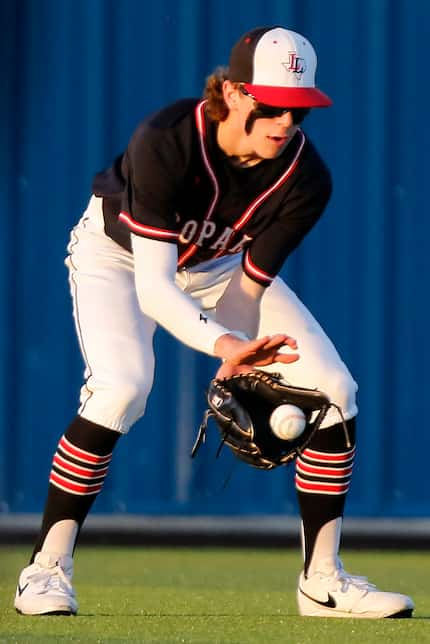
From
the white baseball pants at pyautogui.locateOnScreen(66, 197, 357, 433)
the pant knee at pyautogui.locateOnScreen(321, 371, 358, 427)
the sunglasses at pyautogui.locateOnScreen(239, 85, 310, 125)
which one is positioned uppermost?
the sunglasses at pyautogui.locateOnScreen(239, 85, 310, 125)

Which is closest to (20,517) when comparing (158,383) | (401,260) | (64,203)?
(158,383)

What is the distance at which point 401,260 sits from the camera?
8.96 meters

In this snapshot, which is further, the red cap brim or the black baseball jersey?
the black baseball jersey

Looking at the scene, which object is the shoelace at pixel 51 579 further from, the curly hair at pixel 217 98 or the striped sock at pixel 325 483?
the curly hair at pixel 217 98

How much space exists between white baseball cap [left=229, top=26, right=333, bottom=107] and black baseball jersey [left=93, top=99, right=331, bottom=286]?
9.7 inches

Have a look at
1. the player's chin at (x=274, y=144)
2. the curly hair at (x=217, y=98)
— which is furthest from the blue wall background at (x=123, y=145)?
the player's chin at (x=274, y=144)

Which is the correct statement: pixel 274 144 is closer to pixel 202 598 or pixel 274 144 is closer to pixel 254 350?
pixel 254 350

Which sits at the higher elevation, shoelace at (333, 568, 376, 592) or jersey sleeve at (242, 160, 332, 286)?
jersey sleeve at (242, 160, 332, 286)

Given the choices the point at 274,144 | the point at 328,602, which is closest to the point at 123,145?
the point at 274,144

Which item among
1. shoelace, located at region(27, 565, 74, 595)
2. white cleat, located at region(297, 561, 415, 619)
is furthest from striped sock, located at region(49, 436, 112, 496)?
white cleat, located at region(297, 561, 415, 619)

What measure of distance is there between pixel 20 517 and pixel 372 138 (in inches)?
101

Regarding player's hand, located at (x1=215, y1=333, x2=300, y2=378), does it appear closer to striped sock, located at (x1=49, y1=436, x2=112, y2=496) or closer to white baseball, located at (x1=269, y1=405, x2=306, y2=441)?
white baseball, located at (x1=269, y1=405, x2=306, y2=441)

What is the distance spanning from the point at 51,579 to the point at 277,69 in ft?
5.37

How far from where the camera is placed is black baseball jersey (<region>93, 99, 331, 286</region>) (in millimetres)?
5285
